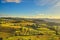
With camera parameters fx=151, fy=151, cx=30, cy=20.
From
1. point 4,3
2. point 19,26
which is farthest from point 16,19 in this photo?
point 4,3

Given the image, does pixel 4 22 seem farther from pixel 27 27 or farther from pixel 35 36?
pixel 35 36

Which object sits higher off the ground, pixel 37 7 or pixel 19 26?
pixel 37 7

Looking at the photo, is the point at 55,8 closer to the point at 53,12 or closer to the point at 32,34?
the point at 53,12

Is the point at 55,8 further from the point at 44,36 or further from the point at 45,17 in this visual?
the point at 44,36

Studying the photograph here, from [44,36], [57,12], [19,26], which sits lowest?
[44,36]

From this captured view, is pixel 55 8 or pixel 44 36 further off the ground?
pixel 55 8

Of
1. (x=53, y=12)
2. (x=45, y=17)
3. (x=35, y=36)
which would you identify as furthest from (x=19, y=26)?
(x=53, y=12)

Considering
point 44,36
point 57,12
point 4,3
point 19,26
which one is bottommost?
point 44,36

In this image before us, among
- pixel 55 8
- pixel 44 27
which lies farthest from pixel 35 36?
pixel 55 8
